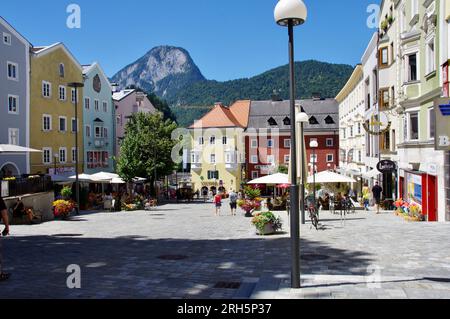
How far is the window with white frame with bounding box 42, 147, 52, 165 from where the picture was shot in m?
46.9

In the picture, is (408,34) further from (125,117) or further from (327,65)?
(327,65)

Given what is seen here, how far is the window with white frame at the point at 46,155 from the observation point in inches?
1846

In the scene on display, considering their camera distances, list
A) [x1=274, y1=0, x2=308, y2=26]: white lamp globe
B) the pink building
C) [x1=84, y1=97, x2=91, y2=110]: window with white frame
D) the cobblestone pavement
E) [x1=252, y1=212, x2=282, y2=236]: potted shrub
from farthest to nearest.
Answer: the pink building < [x1=84, y1=97, x2=91, y2=110]: window with white frame < [x1=252, y1=212, x2=282, y2=236]: potted shrub < the cobblestone pavement < [x1=274, y1=0, x2=308, y2=26]: white lamp globe

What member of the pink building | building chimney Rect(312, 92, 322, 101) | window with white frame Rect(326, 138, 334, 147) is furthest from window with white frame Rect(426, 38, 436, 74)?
building chimney Rect(312, 92, 322, 101)

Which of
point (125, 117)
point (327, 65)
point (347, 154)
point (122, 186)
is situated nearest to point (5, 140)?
point (122, 186)

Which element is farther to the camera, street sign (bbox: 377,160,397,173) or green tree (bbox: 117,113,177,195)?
green tree (bbox: 117,113,177,195)

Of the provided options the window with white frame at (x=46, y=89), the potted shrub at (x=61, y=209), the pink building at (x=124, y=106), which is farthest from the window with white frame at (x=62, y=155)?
the potted shrub at (x=61, y=209)

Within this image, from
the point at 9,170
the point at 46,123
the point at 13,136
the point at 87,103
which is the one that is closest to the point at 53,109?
the point at 46,123

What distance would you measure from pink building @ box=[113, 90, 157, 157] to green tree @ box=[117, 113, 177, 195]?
8.97 m

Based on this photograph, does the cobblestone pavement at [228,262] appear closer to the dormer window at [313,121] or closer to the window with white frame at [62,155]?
the window with white frame at [62,155]

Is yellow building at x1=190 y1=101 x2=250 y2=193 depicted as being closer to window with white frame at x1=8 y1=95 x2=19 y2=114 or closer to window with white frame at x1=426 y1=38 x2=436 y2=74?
window with white frame at x1=8 y1=95 x2=19 y2=114

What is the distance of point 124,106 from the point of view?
67.4 m
